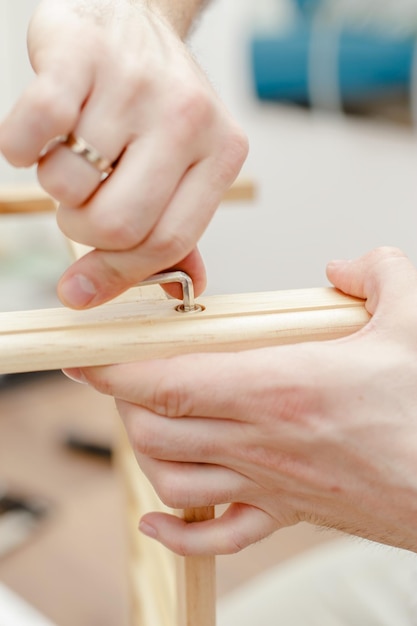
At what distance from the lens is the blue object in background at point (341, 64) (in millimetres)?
1838

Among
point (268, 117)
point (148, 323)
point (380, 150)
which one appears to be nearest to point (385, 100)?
point (380, 150)

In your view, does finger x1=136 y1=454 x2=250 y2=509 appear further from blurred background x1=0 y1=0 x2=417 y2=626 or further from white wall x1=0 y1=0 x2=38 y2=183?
white wall x1=0 y1=0 x2=38 y2=183

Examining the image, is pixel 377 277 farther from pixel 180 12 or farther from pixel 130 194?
pixel 180 12

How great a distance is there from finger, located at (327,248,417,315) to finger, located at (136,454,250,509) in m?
0.16

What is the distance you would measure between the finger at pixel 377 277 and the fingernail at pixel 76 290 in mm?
201

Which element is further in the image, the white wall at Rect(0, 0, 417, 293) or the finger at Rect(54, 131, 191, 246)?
the white wall at Rect(0, 0, 417, 293)

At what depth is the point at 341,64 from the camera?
1.94 meters

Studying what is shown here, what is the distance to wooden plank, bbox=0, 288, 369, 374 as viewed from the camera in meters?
0.47

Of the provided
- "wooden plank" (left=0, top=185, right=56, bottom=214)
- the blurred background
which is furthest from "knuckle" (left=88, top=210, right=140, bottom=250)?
the blurred background

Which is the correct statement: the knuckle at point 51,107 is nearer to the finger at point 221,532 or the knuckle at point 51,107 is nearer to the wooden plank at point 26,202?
the finger at point 221,532

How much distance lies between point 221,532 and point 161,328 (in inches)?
6.4

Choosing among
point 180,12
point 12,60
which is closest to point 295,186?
point 12,60

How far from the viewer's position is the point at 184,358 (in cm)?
47

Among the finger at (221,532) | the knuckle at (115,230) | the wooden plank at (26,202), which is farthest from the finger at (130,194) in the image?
→ the wooden plank at (26,202)
